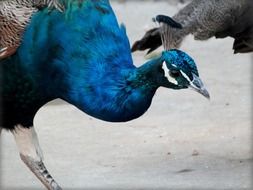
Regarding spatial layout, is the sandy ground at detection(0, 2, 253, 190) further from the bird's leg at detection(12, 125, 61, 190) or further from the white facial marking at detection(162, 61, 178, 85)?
the white facial marking at detection(162, 61, 178, 85)

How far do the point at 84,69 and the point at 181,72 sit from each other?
2.02 feet

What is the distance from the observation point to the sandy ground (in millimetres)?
5961

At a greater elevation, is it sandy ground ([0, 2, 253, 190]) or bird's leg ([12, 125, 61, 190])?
bird's leg ([12, 125, 61, 190])

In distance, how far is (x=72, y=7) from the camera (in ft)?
16.1

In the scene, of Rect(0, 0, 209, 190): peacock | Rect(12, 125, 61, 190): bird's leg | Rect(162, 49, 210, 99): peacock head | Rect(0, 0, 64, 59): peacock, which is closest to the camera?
Rect(162, 49, 210, 99): peacock head

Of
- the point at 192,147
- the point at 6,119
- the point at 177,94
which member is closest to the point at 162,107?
the point at 177,94

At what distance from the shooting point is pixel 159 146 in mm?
6652

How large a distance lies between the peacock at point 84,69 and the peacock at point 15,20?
3 centimetres

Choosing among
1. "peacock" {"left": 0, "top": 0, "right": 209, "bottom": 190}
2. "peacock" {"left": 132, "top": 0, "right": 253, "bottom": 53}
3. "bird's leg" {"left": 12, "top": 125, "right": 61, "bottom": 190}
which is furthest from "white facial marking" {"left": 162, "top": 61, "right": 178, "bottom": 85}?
"peacock" {"left": 132, "top": 0, "right": 253, "bottom": 53}

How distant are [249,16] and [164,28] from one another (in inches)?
62.3

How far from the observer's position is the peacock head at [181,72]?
4340 millimetres

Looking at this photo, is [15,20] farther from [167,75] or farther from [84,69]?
[167,75]

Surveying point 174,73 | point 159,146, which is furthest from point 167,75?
point 159,146

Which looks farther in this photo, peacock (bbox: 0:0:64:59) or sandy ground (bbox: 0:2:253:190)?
sandy ground (bbox: 0:2:253:190)
